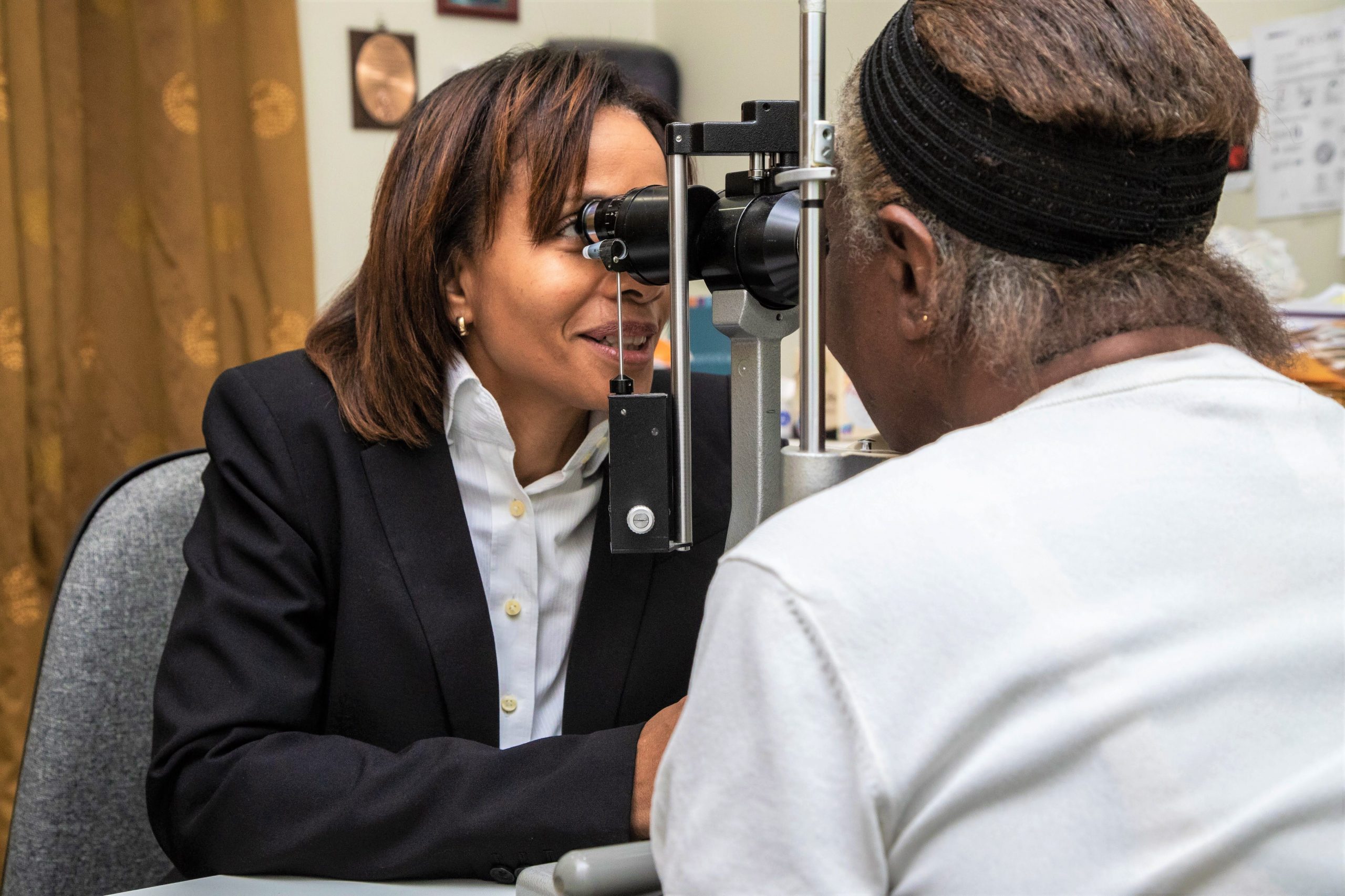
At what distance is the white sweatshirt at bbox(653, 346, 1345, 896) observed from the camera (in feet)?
1.69

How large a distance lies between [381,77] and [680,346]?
2.19 meters

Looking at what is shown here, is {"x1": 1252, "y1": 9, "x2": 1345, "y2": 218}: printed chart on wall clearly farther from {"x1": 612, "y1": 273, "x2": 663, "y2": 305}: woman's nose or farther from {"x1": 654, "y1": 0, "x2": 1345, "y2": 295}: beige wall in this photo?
{"x1": 612, "y1": 273, "x2": 663, "y2": 305}: woman's nose

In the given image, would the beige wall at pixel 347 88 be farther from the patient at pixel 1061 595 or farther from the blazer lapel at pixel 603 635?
the patient at pixel 1061 595

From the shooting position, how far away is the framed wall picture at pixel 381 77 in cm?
269

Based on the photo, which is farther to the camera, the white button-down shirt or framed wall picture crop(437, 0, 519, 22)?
framed wall picture crop(437, 0, 519, 22)

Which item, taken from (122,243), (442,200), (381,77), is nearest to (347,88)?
(381,77)

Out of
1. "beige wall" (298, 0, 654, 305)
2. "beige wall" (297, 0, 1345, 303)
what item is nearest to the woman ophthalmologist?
"beige wall" (297, 0, 1345, 303)

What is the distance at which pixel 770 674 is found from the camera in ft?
1.70

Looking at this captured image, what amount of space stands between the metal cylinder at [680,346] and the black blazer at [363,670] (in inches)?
7.6

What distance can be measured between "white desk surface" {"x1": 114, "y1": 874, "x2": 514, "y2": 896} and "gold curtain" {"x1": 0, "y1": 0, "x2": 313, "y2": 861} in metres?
1.59

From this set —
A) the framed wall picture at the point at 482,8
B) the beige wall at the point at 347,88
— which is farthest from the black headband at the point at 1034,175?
the framed wall picture at the point at 482,8

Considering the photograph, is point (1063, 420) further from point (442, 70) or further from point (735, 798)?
point (442, 70)

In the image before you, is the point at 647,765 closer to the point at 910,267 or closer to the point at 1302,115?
the point at 910,267

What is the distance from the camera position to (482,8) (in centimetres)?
285
